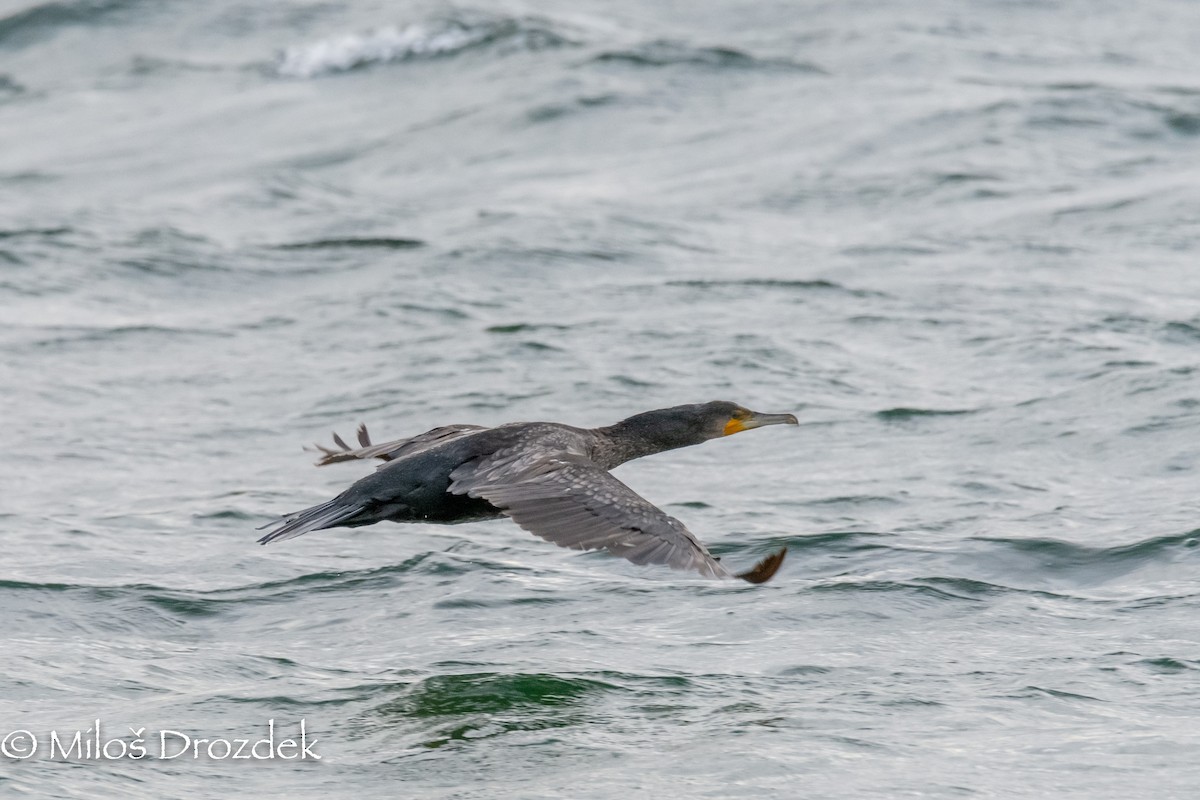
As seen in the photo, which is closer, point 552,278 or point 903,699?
point 903,699

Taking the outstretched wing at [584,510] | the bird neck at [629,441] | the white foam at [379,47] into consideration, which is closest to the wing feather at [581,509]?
the outstretched wing at [584,510]

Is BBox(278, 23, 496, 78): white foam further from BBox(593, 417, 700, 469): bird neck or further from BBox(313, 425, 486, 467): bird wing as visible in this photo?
BBox(593, 417, 700, 469): bird neck

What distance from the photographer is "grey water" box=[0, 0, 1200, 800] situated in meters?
6.36

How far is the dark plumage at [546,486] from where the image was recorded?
20.2 feet

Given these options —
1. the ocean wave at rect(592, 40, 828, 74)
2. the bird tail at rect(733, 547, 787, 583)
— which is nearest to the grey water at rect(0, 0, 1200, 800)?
the ocean wave at rect(592, 40, 828, 74)

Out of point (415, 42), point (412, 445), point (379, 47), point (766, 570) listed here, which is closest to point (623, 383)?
point (412, 445)

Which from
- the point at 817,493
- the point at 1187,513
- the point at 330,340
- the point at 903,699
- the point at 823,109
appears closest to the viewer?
the point at 903,699

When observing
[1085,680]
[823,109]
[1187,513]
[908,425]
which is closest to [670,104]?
[823,109]

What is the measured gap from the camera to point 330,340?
12023mm

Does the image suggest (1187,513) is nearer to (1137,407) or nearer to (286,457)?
(1137,407)

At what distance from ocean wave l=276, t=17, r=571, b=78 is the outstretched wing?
13.7 metres

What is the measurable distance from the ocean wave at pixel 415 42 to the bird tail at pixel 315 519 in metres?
13.7

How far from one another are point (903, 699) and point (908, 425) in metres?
3.77

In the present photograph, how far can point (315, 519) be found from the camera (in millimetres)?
6828
